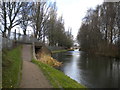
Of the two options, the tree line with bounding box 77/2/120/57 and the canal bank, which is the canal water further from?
the tree line with bounding box 77/2/120/57

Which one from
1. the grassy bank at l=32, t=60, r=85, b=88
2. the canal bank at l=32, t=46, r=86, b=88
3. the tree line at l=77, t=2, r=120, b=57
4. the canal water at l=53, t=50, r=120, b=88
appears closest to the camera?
the grassy bank at l=32, t=60, r=85, b=88

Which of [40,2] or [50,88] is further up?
[40,2]

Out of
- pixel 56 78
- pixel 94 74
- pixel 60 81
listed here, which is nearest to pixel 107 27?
pixel 94 74

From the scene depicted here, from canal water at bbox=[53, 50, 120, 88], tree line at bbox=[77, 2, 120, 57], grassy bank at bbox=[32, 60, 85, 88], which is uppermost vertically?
tree line at bbox=[77, 2, 120, 57]

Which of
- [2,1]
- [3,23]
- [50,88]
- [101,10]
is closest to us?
[50,88]

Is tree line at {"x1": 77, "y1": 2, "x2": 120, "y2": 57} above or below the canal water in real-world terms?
above

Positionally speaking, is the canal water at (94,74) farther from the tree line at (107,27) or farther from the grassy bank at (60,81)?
the tree line at (107,27)

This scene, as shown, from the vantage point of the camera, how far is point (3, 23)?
28.8 m

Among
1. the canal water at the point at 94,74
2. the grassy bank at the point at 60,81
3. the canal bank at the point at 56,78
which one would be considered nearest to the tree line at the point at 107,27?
the canal water at the point at 94,74

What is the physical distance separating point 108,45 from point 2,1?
83.8 feet

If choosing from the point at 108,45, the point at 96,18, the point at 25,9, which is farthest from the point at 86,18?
the point at 25,9

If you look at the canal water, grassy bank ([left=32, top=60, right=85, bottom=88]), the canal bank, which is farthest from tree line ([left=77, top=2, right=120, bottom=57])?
grassy bank ([left=32, top=60, right=85, bottom=88])

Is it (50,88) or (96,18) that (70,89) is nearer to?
(50,88)

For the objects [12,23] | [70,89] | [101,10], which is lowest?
[70,89]
